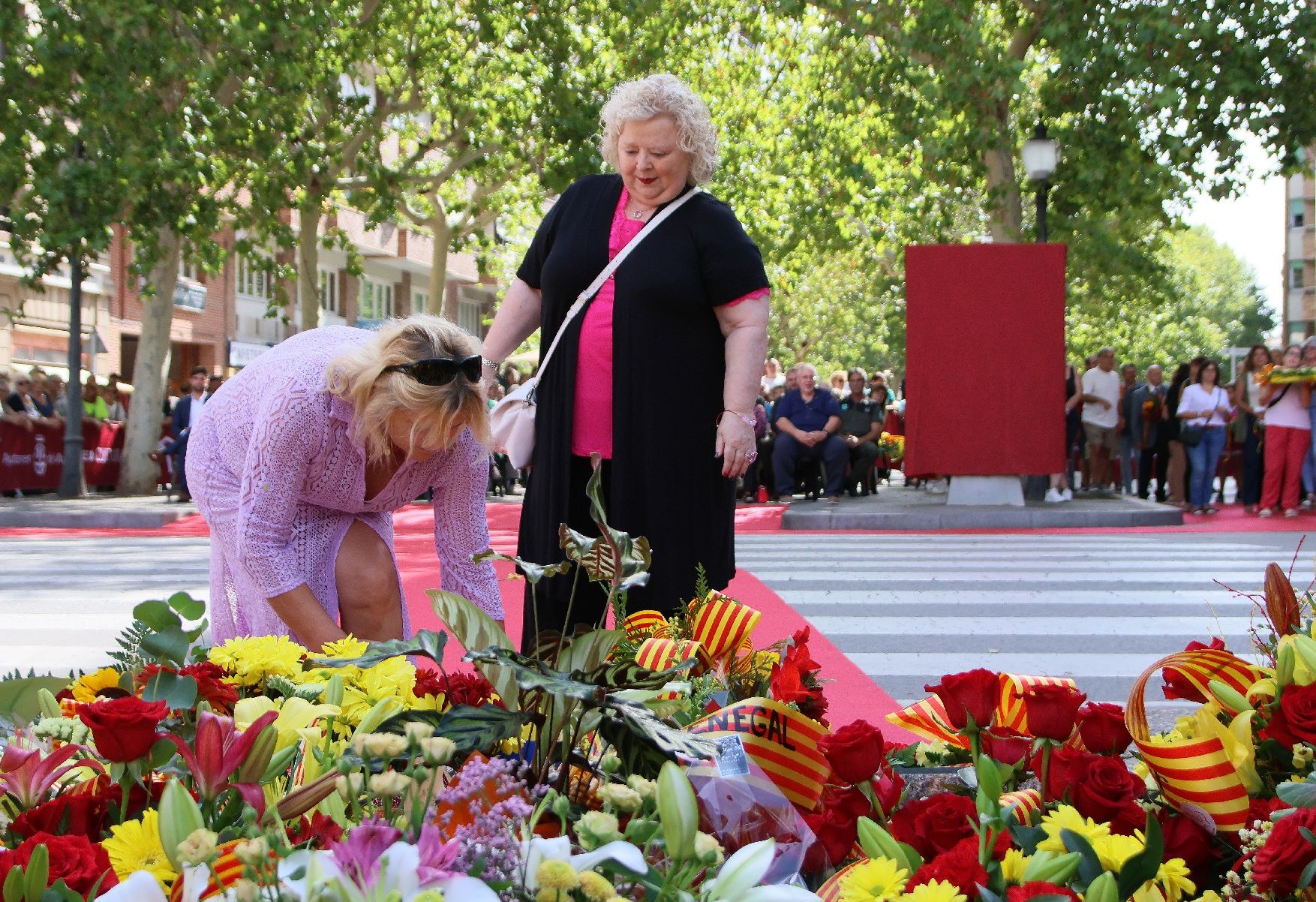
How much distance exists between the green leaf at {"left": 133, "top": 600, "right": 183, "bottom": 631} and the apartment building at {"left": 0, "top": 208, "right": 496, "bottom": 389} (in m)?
17.9

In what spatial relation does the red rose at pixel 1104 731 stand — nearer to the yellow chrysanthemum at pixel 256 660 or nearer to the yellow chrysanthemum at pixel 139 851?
the yellow chrysanthemum at pixel 256 660

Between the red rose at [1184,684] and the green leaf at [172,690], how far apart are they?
4.26 ft

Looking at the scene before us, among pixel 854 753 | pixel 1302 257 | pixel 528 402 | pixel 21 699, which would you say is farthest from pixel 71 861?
pixel 1302 257

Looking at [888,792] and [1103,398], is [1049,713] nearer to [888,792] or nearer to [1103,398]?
[888,792]

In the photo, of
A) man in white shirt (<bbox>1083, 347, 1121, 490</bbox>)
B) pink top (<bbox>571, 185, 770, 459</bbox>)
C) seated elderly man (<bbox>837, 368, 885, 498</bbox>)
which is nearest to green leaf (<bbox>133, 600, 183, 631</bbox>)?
pink top (<bbox>571, 185, 770, 459</bbox>)

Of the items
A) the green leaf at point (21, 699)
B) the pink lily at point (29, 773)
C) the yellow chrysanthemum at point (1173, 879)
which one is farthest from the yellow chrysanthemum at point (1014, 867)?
the green leaf at point (21, 699)

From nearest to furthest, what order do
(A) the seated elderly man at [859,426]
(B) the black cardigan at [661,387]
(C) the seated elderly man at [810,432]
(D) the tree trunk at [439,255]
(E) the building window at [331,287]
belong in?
1. (B) the black cardigan at [661,387]
2. (C) the seated elderly man at [810,432]
3. (A) the seated elderly man at [859,426]
4. (D) the tree trunk at [439,255]
5. (E) the building window at [331,287]

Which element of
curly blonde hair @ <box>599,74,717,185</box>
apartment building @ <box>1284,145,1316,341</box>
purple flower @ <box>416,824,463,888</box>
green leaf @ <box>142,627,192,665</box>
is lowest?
purple flower @ <box>416,824,463,888</box>

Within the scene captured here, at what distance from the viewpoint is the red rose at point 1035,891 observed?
1358 mm

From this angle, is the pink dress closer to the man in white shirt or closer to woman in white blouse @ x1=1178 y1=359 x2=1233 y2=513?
woman in white blouse @ x1=1178 y1=359 x2=1233 y2=513

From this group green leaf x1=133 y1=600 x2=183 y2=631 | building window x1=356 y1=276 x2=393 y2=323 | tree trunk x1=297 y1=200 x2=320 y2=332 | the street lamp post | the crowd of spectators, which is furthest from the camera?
building window x1=356 y1=276 x2=393 y2=323

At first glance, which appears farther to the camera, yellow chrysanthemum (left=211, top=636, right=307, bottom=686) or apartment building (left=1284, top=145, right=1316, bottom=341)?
apartment building (left=1284, top=145, right=1316, bottom=341)

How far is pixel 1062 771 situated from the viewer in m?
1.84

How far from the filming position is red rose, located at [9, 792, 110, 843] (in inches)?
58.5
